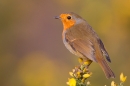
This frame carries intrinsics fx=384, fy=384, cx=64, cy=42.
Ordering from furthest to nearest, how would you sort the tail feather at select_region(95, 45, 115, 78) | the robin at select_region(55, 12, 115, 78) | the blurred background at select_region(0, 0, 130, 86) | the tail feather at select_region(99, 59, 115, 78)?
the blurred background at select_region(0, 0, 130, 86)
the robin at select_region(55, 12, 115, 78)
the tail feather at select_region(95, 45, 115, 78)
the tail feather at select_region(99, 59, 115, 78)

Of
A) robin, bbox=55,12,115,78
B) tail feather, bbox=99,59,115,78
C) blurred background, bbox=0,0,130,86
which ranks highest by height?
robin, bbox=55,12,115,78

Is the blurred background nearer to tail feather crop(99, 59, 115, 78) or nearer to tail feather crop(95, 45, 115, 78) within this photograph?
A: tail feather crop(95, 45, 115, 78)

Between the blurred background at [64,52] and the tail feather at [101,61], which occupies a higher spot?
the tail feather at [101,61]

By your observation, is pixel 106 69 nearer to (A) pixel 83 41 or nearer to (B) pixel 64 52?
(A) pixel 83 41

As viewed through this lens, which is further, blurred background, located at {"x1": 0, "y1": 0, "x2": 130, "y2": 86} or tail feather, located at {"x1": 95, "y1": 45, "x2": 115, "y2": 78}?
blurred background, located at {"x1": 0, "y1": 0, "x2": 130, "y2": 86}

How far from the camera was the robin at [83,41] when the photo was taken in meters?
5.14

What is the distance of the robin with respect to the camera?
514 centimetres

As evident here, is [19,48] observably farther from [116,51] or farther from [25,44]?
[116,51]

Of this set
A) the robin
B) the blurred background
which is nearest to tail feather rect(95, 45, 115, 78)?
the robin

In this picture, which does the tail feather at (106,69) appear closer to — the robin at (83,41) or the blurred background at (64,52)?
the robin at (83,41)

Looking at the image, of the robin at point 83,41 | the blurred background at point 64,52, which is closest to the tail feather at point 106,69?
the robin at point 83,41

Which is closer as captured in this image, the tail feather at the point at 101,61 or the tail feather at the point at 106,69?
the tail feather at the point at 106,69

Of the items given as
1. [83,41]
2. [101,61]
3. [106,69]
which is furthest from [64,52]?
[106,69]

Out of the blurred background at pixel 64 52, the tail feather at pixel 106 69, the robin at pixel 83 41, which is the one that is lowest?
the blurred background at pixel 64 52
